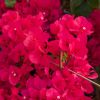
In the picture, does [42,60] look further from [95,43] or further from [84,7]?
[84,7]

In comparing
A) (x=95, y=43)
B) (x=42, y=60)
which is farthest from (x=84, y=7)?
(x=42, y=60)

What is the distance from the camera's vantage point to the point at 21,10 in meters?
1.02

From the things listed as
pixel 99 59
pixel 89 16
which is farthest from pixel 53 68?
pixel 89 16

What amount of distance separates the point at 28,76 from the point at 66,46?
145 millimetres

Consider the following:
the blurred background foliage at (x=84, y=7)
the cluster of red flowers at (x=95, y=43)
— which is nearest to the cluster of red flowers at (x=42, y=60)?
the cluster of red flowers at (x=95, y=43)

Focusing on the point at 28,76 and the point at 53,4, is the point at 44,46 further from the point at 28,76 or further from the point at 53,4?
the point at 53,4

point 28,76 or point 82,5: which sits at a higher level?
point 82,5

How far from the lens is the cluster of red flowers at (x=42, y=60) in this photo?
77 centimetres

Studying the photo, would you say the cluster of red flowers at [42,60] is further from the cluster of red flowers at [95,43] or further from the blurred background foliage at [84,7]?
the blurred background foliage at [84,7]

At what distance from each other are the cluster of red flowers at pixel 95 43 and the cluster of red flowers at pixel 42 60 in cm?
8

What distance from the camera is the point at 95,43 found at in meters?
0.95

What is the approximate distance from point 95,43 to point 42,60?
22 centimetres

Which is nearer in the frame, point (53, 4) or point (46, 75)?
point (46, 75)

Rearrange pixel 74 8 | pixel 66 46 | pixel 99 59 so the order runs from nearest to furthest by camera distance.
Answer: pixel 66 46, pixel 99 59, pixel 74 8
